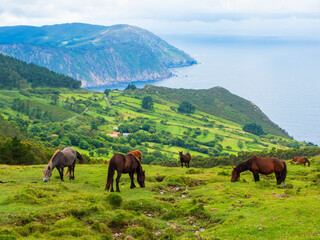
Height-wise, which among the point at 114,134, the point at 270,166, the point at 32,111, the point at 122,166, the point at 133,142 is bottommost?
the point at 133,142

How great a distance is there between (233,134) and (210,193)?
543ft

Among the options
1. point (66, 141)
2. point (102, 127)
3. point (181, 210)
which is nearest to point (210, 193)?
point (181, 210)

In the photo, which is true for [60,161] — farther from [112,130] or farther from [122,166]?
[112,130]

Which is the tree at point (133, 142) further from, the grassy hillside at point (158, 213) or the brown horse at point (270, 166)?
the grassy hillside at point (158, 213)

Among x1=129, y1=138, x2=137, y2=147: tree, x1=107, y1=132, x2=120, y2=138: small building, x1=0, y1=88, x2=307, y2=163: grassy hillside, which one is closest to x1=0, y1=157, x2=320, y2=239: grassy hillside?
x1=0, y1=88, x2=307, y2=163: grassy hillside

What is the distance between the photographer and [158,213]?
2062cm

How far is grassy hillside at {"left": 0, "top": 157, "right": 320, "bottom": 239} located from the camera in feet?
51.4

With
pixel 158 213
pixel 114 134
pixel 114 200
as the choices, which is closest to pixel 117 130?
pixel 114 134

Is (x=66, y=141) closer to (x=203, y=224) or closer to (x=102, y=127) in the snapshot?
(x=102, y=127)

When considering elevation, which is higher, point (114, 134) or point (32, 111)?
point (32, 111)

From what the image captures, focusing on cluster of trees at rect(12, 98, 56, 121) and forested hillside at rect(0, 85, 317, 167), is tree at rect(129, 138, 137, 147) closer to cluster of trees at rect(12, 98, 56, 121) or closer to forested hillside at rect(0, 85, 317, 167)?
forested hillside at rect(0, 85, 317, 167)

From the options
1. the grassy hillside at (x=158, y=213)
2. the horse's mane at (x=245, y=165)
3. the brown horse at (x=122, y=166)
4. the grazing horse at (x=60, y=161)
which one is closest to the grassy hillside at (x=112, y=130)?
the grazing horse at (x=60, y=161)

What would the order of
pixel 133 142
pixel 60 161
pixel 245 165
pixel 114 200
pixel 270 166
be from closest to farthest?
pixel 114 200 → pixel 270 166 → pixel 60 161 → pixel 245 165 → pixel 133 142

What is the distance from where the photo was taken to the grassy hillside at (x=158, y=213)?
15.7 m
